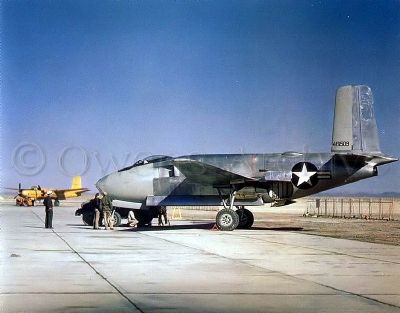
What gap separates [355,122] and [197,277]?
51.5ft

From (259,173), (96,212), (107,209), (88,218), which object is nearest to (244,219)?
(259,173)

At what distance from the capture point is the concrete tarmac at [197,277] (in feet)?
28.7

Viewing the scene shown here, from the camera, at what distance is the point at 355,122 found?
25.4m

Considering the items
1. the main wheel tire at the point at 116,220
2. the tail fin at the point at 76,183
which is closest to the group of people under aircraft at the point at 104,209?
the main wheel tire at the point at 116,220

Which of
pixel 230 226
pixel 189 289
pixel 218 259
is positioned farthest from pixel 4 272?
pixel 230 226

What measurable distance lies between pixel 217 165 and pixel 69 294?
712 inches

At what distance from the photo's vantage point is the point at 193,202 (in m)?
27.2

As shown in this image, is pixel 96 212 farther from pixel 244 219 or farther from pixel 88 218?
pixel 244 219

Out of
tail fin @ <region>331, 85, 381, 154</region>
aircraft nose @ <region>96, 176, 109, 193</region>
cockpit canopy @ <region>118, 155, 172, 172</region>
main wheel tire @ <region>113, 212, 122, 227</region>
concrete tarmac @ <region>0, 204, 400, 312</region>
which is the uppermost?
tail fin @ <region>331, 85, 381, 154</region>

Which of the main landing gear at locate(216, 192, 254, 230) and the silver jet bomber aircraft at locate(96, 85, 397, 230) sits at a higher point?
the silver jet bomber aircraft at locate(96, 85, 397, 230)

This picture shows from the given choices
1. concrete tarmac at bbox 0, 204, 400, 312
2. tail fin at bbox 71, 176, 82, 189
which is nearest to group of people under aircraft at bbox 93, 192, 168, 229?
concrete tarmac at bbox 0, 204, 400, 312

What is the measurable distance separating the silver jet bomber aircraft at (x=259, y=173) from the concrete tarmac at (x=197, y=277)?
20.7 ft

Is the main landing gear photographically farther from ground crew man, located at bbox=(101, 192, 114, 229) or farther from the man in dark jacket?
the man in dark jacket

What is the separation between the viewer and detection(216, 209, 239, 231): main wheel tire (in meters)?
26.2
